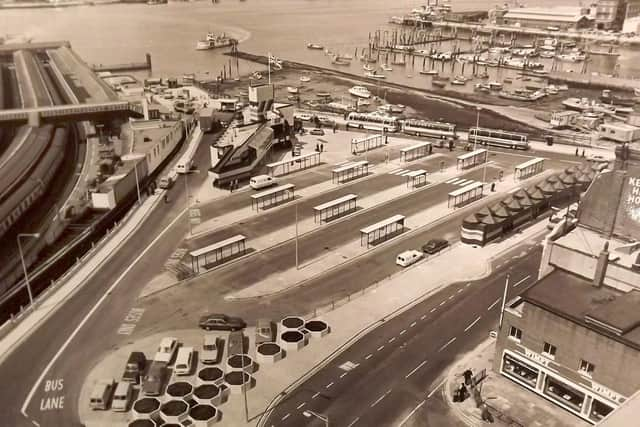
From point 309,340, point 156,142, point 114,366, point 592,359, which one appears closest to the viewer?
point 592,359

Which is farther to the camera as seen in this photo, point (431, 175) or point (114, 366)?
point (431, 175)

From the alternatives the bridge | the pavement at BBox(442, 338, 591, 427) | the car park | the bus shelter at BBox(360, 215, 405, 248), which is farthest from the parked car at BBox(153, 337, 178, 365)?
the bridge

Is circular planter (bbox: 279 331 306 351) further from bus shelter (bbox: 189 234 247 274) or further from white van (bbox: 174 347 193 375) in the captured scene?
bus shelter (bbox: 189 234 247 274)

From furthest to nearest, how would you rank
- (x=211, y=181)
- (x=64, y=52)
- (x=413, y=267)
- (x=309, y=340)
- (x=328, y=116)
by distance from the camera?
(x=64, y=52), (x=328, y=116), (x=211, y=181), (x=413, y=267), (x=309, y=340)

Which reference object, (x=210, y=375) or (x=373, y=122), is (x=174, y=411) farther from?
(x=373, y=122)

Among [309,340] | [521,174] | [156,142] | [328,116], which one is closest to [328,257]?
[309,340]

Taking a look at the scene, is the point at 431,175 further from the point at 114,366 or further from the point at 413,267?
the point at 114,366

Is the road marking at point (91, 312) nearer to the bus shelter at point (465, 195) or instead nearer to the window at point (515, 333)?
the window at point (515, 333)

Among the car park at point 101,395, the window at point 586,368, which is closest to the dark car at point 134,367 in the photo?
the car park at point 101,395
